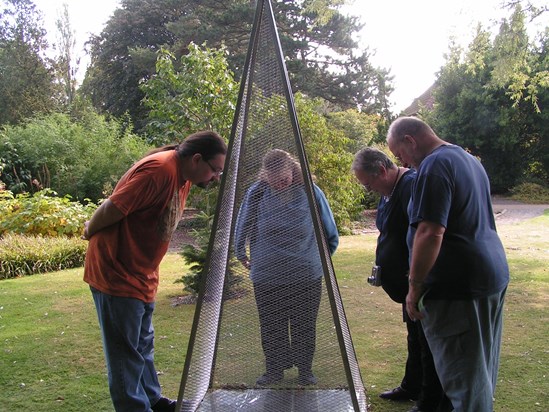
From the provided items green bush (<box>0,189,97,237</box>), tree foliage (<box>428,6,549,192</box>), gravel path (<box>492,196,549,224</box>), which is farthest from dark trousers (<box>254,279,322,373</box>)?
tree foliage (<box>428,6,549,192</box>)

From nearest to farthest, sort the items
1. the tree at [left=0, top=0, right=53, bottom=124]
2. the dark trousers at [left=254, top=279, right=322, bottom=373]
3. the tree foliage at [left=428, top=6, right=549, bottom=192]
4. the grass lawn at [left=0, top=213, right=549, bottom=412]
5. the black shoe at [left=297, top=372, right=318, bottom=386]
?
the dark trousers at [left=254, top=279, right=322, bottom=373] < the black shoe at [left=297, top=372, right=318, bottom=386] < the grass lawn at [left=0, top=213, right=549, bottom=412] < the tree foliage at [left=428, top=6, right=549, bottom=192] < the tree at [left=0, top=0, right=53, bottom=124]

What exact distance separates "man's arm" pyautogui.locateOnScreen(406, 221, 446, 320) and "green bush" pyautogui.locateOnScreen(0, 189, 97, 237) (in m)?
8.29

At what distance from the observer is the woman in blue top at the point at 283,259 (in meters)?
2.80

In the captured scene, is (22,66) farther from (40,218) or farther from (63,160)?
(40,218)

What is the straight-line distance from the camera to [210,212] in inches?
256

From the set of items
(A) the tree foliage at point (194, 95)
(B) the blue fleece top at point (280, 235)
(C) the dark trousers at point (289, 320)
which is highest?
(A) the tree foliage at point (194, 95)

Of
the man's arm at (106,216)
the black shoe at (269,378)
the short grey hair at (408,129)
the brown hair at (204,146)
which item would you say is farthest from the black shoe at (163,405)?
the short grey hair at (408,129)

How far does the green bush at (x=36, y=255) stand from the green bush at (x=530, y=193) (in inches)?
687

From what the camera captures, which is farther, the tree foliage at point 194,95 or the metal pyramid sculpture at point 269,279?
the tree foliage at point 194,95

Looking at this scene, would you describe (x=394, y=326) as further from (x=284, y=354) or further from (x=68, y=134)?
(x=68, y=134)

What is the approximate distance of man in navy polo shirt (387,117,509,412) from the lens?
2354 millimetres

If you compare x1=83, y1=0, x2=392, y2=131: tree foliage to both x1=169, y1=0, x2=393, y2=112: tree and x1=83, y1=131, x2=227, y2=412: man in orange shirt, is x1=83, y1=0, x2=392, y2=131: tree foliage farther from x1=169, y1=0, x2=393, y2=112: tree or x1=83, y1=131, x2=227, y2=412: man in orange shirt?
x1=83, y1=131, x2=227, y2=412: man in orange shirt

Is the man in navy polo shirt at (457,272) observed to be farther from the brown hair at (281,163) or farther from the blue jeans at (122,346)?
the blue jeans at (122,346)

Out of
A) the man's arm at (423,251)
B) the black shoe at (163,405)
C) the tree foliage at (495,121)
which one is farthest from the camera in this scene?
the tree foliage at (495,121)
